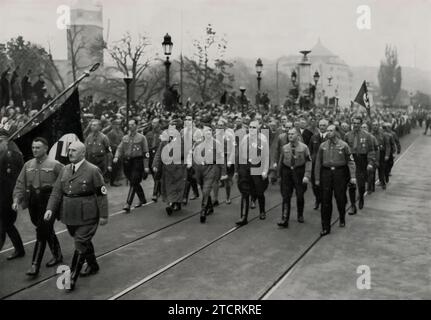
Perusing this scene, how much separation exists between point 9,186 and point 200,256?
3056mm

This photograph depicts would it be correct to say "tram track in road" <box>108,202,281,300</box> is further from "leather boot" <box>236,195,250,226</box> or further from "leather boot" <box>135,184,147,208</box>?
"leather boot" <box>135,184,147,208</box>

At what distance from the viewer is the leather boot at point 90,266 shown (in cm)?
696

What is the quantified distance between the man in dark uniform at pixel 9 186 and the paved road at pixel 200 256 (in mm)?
291

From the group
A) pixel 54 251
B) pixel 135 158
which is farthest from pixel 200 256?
pixel 135 158

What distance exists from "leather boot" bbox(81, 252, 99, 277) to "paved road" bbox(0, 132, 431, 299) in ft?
0.43

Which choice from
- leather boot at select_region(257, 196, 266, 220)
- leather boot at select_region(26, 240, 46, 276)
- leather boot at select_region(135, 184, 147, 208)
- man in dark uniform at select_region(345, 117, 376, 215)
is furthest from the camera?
man in dark uniform at select_region(345, 117, 376, 215)

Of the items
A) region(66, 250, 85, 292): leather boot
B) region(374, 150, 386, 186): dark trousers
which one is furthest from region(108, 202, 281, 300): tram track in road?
region(374, 150, 386, 186): dark trousers

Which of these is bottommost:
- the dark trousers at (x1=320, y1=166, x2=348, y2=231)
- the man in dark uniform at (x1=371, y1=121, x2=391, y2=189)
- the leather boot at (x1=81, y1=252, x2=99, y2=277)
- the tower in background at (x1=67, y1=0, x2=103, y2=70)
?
the leather boot at (x1=81, y1=252, x2=99, y2=277)

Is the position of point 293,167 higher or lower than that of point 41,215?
higher

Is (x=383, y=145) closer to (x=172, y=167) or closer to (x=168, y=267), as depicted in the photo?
(x=172, y=167)

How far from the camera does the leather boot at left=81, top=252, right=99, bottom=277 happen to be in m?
6.96

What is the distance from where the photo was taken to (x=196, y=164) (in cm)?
1102

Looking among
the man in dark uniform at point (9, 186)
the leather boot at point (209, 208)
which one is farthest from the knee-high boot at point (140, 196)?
the man in dark uniform at point (9, 186)

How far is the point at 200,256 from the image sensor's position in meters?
7.83
